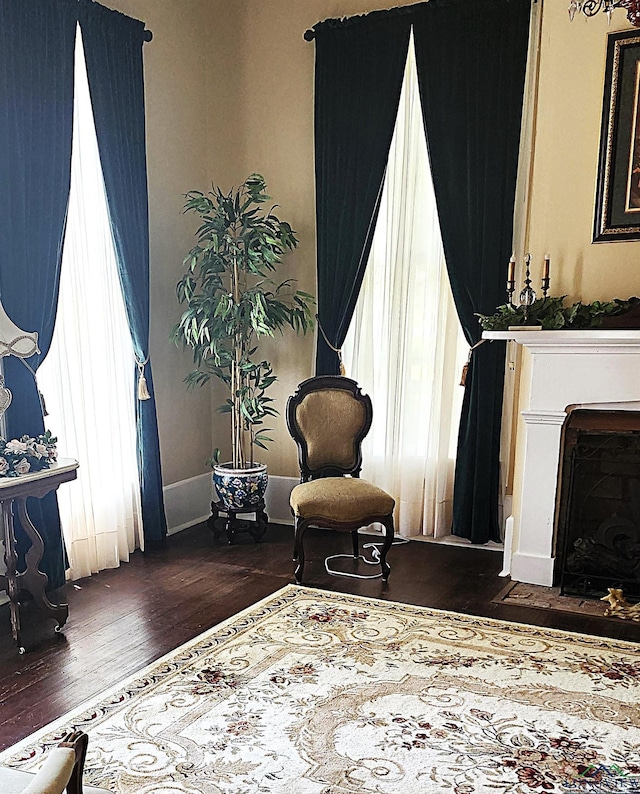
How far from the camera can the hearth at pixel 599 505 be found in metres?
4.00

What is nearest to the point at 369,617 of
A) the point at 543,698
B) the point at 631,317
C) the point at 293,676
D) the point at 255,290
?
the point at 293,676

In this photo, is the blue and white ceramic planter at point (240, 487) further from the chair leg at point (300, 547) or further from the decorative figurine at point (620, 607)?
the decorative figurine at point (620, 607)

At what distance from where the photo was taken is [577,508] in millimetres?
4113

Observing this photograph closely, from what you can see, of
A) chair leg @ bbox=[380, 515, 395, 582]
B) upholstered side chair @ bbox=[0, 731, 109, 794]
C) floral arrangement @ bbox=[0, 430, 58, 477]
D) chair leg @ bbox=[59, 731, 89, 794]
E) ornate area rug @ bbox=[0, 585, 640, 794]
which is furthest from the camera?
chair leg @ bbox=[380, 515, 395, 582]

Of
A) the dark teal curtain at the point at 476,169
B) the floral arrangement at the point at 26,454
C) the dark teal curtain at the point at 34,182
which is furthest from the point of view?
the dark teal curtain at the point at 476,169

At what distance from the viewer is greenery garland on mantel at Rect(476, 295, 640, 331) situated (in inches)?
152

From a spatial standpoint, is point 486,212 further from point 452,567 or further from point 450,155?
point 452,567

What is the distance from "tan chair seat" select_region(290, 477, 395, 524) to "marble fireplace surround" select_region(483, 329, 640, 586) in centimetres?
75

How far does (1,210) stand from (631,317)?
3069mm

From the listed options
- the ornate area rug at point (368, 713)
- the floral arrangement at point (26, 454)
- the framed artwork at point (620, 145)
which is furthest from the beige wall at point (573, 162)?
the floral arrangement at point (26, 454)

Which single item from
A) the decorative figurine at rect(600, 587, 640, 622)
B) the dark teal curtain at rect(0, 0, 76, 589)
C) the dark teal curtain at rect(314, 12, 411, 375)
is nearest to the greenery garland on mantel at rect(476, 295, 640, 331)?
the dark teal curtain at rect(314, 12, 411, 375)

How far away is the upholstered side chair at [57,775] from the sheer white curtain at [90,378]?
276 centimetres

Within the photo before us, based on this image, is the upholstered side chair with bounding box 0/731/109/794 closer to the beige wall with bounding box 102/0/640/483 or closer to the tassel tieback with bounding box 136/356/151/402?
the tassel tieback with bounding box 136/356/151/402

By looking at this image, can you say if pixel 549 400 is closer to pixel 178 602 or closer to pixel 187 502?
pixel 178 602
